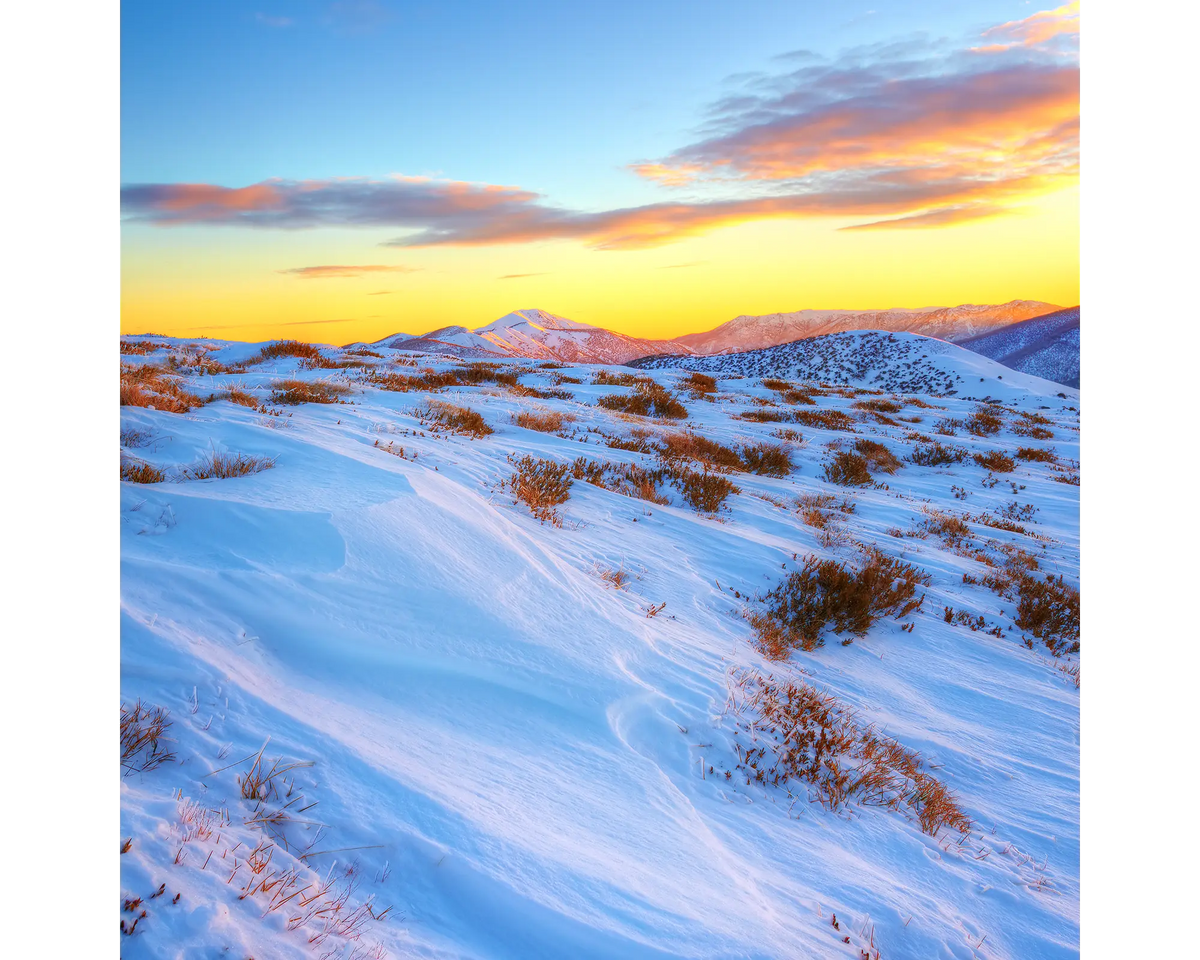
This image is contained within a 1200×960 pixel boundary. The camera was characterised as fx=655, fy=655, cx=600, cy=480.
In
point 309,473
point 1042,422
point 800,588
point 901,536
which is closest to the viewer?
point 309,473

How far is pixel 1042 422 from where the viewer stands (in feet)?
80.9

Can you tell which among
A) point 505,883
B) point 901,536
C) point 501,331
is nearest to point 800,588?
point 901,536

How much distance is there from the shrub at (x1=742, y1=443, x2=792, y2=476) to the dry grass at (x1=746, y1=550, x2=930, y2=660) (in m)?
5.56

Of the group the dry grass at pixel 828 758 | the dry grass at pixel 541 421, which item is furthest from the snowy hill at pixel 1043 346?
the dry grass at pixel 828 758

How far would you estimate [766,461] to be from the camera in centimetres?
1238

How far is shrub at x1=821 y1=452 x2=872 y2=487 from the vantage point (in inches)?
488

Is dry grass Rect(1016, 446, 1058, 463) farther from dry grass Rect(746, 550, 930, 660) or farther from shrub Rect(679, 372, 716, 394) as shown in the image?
dry grass Rect(746, 550, 930, 660)

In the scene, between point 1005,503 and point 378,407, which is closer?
point 378,407

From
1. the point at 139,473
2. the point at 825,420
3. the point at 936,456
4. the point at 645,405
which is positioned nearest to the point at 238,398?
the point at 139,473

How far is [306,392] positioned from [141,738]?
31.2ft

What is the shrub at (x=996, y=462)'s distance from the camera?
49.6 ft
